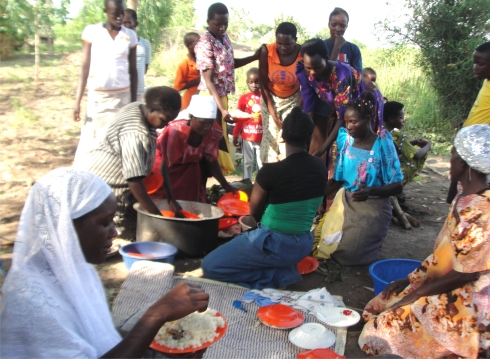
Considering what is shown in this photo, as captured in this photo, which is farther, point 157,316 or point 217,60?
point 217,60

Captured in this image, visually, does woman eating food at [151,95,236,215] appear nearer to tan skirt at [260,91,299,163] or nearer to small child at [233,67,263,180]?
tan skirt at [260,91,299,163]

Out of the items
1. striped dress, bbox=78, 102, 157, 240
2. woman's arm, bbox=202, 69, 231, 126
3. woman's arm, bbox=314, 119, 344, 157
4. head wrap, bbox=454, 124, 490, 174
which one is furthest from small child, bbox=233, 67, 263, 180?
head wrap, bbox=454, 124, 490, 174

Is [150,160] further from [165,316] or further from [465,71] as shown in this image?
[465,71]

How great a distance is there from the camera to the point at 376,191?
3.75 meters

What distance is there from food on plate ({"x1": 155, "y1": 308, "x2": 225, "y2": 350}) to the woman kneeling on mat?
1.15 meters

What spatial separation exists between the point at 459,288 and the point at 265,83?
3127mm

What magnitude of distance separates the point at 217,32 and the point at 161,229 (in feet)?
7.07

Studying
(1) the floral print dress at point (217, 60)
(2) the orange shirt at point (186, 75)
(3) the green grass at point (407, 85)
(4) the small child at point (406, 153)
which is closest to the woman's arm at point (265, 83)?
(1) the floral print dress at point (217, 60)

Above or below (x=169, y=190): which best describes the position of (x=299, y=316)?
below

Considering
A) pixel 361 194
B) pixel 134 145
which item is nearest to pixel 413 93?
pixel 361 194

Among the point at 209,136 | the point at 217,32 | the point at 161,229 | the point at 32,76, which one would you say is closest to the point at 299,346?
the point at 161,229

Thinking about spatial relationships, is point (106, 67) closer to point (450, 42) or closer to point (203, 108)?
point (203, 108)

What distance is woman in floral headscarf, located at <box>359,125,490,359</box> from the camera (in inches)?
90.3

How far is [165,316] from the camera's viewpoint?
1696mm
